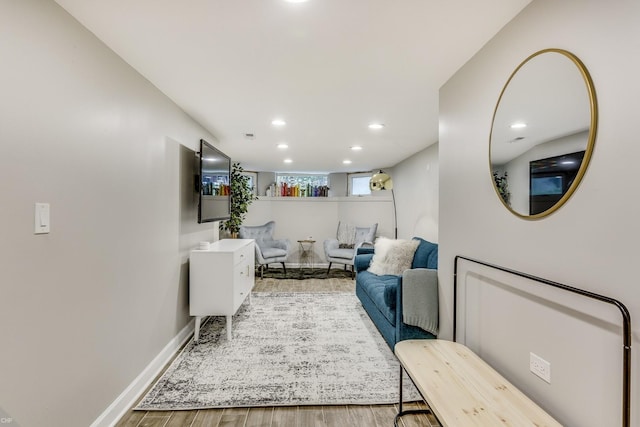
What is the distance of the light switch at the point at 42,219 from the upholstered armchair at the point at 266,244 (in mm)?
4311

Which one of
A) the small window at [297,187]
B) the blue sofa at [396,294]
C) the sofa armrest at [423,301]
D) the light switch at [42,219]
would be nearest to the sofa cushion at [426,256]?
the blue sofa at [396,294]

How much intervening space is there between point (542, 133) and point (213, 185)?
9.43ft

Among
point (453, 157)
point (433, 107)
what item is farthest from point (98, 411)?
point (433, 107)

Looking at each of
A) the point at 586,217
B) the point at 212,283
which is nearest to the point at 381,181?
the point at 212,283

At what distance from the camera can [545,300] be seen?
1.35 metres

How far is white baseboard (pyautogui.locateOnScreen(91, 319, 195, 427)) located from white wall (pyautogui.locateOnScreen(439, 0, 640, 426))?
2184 millimetres

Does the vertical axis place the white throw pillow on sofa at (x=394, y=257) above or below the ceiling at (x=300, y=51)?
below

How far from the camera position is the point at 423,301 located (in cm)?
239

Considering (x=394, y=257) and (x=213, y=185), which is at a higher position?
(x=213, y=185)

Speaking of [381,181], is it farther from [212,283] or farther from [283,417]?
[283,417]

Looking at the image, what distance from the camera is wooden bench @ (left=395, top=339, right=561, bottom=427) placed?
1264 millimetres

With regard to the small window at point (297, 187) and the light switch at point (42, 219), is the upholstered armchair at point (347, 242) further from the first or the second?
the light switch at point (42, 219)

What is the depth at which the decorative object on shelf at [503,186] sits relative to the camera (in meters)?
1.60

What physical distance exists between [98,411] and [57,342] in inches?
22.9
